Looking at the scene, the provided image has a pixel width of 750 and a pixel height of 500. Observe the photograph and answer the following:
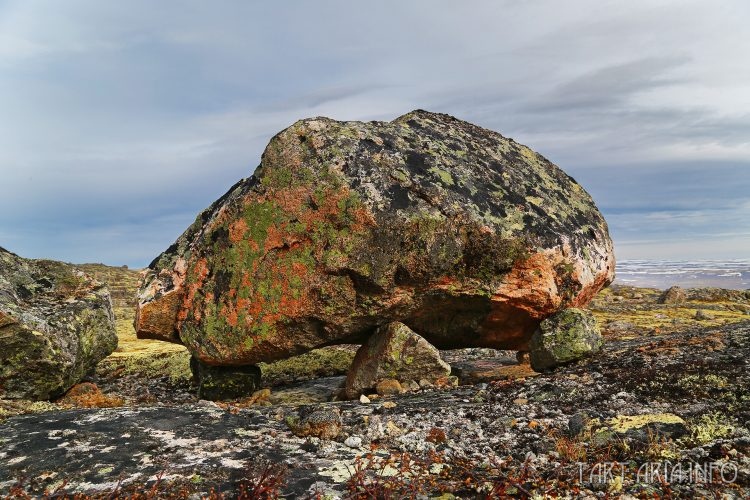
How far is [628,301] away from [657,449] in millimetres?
36896

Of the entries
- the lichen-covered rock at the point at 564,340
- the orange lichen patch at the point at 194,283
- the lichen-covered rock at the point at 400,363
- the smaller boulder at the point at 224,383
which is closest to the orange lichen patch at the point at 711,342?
the lichen-covered rock at the point at 564,340

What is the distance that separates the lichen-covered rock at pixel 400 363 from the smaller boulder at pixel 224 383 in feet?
10.8

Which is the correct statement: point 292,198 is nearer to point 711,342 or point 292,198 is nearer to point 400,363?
point 400,363

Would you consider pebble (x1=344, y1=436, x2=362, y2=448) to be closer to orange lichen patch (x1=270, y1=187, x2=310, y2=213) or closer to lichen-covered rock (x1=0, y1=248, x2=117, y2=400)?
orange lichen patch (x1=270, y1=187, x2=310, y2=213)

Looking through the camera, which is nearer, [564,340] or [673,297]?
[564,340]

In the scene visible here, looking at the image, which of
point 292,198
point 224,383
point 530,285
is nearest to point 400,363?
point 530,285

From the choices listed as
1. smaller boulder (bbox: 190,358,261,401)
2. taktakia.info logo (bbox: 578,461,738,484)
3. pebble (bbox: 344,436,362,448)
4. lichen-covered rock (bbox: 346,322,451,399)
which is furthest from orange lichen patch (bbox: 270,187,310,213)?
taktakia.info logo (bbox: 578,461,738,484)

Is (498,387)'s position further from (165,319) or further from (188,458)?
(165,319)

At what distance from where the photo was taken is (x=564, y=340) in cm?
1490

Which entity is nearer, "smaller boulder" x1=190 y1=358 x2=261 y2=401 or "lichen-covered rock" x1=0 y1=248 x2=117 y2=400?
"lichen-covered rock" x1=0 y1=248 x2=117 y2=400

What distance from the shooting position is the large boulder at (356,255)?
13914 millimetres

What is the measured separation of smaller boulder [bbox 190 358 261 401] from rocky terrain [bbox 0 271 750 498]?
247 cm

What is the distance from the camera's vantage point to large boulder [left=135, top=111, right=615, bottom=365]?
13914 mm

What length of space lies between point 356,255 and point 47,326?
28.9 feet
